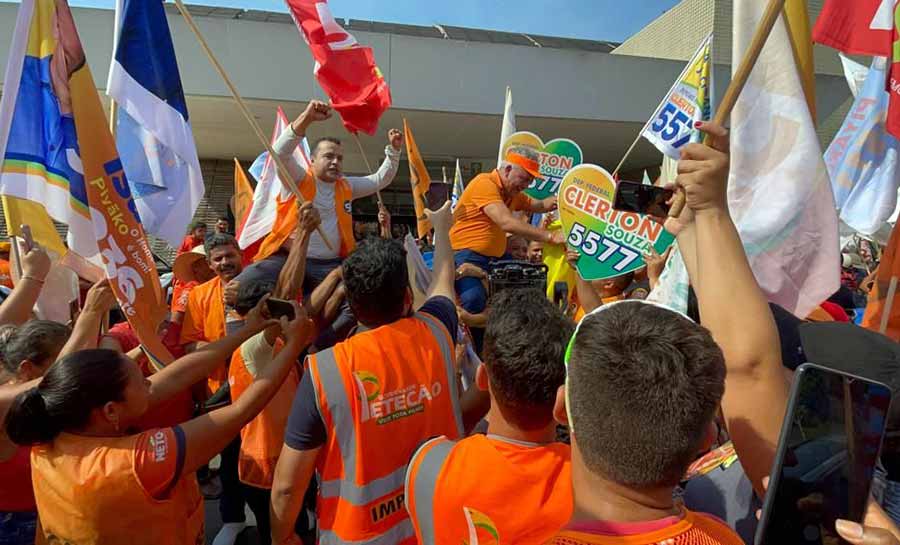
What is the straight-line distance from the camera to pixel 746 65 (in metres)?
1.34

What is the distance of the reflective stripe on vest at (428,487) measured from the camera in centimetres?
133

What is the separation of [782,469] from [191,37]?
1216cm

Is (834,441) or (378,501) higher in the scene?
(834,441)

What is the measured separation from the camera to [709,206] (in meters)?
1.13

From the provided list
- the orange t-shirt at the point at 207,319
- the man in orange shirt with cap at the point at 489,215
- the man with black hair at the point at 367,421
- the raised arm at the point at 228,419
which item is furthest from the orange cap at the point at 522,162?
the raised arm at the point at 228,419

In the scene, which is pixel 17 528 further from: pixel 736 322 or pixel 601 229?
pixel 601 229

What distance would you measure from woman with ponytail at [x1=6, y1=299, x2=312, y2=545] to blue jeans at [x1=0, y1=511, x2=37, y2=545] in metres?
0.50

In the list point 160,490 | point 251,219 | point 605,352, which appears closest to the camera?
point 605,352

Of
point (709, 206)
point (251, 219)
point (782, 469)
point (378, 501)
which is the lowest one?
point (378, 501)

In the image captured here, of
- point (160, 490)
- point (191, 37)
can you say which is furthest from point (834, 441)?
point (191, 37)

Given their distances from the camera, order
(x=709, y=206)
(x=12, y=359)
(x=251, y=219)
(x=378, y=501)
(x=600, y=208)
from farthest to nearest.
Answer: (x=251, y=219) < (x=600, y=208) < (x=12, y=359) < (x=378, y=501) < (x=709, y=206)

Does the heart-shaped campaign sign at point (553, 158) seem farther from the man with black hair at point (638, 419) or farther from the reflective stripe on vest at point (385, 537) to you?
the man with black hair at point (638, 419)

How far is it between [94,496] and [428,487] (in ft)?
2.87

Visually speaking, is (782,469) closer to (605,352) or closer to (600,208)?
(605,352)
